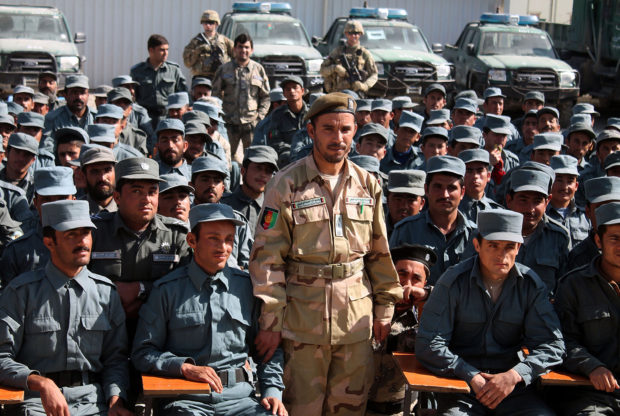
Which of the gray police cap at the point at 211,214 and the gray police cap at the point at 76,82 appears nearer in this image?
the gray police cap at the point at 211,214

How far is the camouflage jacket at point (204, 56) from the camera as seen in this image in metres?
14.0

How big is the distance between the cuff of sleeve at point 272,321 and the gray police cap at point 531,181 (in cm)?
236

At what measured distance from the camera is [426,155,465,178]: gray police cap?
240 inches

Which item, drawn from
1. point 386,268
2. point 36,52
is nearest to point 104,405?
point 386,268

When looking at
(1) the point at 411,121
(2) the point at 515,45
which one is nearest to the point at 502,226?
(1) the point at 411,121

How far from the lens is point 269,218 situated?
4605 mm

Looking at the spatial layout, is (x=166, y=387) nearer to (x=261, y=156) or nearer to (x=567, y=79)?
(x=261, y=156)

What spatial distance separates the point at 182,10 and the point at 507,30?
8.35 metres

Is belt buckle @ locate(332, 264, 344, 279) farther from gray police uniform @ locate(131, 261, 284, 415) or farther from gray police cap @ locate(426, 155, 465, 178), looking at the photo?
gray police cap @ locate(426, 155, 465, 178)

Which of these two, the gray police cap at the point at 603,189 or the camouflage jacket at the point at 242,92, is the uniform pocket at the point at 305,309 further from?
the camouflage jacket at the point at 242,92

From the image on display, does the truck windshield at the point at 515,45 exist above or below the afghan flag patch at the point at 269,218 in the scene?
above

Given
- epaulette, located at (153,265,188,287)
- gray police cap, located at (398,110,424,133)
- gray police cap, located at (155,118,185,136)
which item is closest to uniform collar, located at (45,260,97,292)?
epaulette, located at (153,265,188,287)

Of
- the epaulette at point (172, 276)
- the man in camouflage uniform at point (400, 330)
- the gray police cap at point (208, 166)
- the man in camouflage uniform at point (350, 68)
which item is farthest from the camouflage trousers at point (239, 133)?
the epaulette at point (172, 276)

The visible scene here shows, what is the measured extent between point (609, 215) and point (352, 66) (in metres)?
9.01
